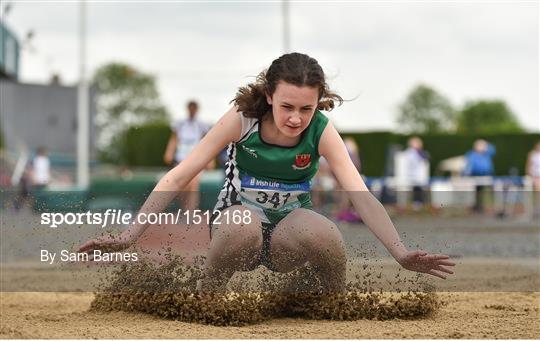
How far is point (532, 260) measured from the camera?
11641 mm

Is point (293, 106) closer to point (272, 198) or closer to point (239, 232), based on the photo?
point (272, 198)

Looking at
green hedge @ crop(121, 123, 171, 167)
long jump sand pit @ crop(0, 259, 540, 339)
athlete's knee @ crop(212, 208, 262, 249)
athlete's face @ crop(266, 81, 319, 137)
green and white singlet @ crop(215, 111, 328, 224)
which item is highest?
athlete's face @ crop(266, 81, 319, 137)

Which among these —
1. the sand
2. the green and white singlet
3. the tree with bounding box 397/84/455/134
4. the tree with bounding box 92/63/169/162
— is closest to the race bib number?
the green and white singlet

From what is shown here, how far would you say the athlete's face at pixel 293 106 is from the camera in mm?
5273

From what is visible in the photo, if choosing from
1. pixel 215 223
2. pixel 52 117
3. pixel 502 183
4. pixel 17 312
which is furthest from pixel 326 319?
pixel 52 117

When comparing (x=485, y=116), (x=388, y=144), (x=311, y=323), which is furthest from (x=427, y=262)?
(x=485, y=116)

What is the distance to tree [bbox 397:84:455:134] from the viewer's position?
11547 cm

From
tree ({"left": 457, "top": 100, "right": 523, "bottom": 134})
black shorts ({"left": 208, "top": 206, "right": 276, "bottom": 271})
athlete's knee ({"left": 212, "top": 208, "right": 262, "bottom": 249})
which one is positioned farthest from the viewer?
tree ({"left": 457, "top": 100, "right": 523, "bottom": 134})

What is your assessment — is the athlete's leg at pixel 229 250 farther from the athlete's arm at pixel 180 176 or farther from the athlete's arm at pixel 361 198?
the athlete's arm at pixel 361 198

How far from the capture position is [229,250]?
5.54 meters

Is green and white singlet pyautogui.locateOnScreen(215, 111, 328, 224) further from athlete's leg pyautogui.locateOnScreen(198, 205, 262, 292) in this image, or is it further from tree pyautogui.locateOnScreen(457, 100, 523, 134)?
tree pyautogui.locateOnScreen(457, 100, 523, 134)

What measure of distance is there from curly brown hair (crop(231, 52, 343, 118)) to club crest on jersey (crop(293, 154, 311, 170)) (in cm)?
29

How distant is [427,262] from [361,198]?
21.0 inches

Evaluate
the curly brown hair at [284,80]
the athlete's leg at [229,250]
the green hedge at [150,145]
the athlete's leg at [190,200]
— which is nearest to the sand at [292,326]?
the athlete's leg at [229,250]
